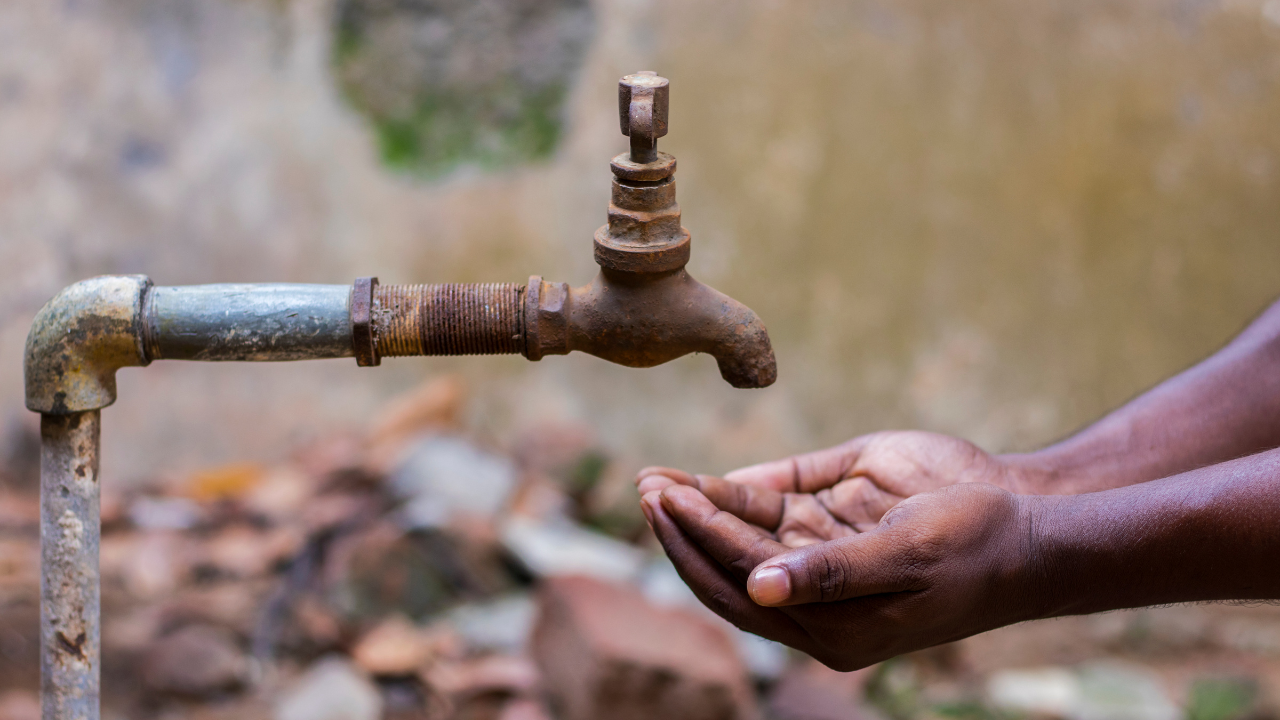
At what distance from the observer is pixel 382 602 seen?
276 cm

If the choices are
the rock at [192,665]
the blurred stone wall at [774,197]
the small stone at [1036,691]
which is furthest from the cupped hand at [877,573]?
the blurred stone wall at [774,197]

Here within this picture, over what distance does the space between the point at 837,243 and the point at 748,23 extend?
2.48 ft

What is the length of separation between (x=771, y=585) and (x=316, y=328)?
2.07 ft

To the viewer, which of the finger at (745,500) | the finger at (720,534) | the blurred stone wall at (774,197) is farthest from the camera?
the blurred stone wall at (774,197)

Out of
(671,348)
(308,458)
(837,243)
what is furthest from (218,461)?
(671,348)

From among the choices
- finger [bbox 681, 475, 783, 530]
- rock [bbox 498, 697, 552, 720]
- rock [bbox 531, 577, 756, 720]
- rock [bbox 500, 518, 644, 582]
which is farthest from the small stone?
finger [bbox 681, 475, 783, 530]

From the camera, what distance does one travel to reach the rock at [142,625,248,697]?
8.22 feet

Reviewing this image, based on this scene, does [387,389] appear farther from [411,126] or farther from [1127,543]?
[1127,543]

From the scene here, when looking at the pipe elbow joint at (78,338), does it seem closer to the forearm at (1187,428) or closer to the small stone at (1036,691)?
the forearm at (1187,428)

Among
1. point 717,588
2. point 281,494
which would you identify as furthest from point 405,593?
point 717,588

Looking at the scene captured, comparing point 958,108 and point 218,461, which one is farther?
point 218,461

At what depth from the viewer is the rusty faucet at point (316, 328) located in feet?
4.03

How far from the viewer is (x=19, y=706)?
2350 mm

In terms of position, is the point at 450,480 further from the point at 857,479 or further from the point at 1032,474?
the point at 1032,474
